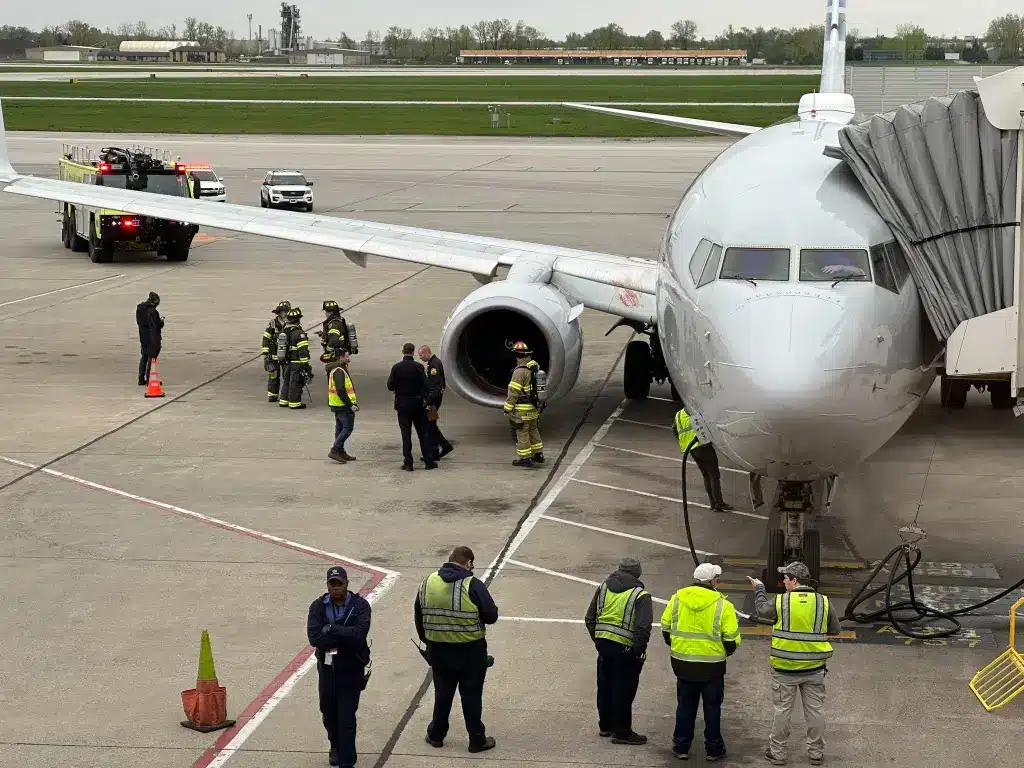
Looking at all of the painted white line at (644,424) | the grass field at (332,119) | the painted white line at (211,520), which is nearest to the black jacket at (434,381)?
the painted white line at (644,424)

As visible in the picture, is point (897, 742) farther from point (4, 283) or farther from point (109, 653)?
point (4, 283)

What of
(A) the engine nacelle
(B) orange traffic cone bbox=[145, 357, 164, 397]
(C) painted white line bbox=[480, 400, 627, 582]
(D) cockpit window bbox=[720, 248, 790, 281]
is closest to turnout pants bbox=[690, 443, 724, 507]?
(C) painted white line bbox=[480, 400, 627, 582]

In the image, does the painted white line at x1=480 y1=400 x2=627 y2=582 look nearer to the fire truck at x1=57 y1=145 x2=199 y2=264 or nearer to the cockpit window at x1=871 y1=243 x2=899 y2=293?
the cockpit window at x1=871 y1=243 x2=899 y2=293

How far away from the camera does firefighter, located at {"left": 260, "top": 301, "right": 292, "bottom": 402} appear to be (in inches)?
926

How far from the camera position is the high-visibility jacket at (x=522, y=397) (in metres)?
19.8

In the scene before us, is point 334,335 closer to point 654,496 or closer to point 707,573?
point 654,496

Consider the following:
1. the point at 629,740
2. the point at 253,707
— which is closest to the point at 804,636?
the point at 629,740

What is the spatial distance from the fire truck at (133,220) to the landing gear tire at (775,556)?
28073 millimetres

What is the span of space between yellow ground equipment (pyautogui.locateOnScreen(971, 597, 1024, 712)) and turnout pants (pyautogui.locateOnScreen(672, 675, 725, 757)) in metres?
2.46

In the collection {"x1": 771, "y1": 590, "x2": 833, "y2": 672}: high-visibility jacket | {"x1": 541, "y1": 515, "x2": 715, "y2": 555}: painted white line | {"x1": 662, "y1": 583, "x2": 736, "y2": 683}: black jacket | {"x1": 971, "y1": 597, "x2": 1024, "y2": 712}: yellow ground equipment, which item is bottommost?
{"x1": 541, "y1": 515, "x2": 715, "y2": 555}: painted white line

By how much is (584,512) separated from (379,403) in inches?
273

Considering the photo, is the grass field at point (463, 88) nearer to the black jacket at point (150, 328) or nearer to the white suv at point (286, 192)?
the white suv at point (286, 192)

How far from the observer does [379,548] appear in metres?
16.3

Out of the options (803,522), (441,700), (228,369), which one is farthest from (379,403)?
(441,700)
